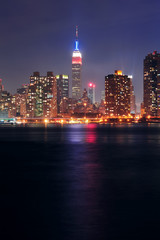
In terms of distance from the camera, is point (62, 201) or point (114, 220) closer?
point (114, 220)

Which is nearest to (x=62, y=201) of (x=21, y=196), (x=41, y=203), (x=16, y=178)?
(x=41, y=203)

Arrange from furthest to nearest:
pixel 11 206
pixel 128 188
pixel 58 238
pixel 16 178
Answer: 1. pixel 16 178
2. pixel 128 188
3. pixel 11 206
4. pixel 58 238

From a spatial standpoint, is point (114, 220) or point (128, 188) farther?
point (128, 188)

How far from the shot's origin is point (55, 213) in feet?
53.0

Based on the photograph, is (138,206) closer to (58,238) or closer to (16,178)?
(58,238)

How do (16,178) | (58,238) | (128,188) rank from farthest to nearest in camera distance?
(16,178) < (128,188) < (58,238)

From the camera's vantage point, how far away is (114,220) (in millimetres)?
15078

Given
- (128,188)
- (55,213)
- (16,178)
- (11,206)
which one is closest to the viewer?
(55,213)

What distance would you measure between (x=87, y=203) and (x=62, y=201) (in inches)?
52.6

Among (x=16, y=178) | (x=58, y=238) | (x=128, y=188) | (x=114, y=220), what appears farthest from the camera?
(x=16, y=178)

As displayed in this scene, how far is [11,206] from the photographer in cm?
1744

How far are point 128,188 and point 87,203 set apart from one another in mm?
4935

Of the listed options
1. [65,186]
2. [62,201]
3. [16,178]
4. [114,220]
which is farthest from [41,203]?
[16,178]

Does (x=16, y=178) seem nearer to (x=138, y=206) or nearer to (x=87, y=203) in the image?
(x=87, y=203)
